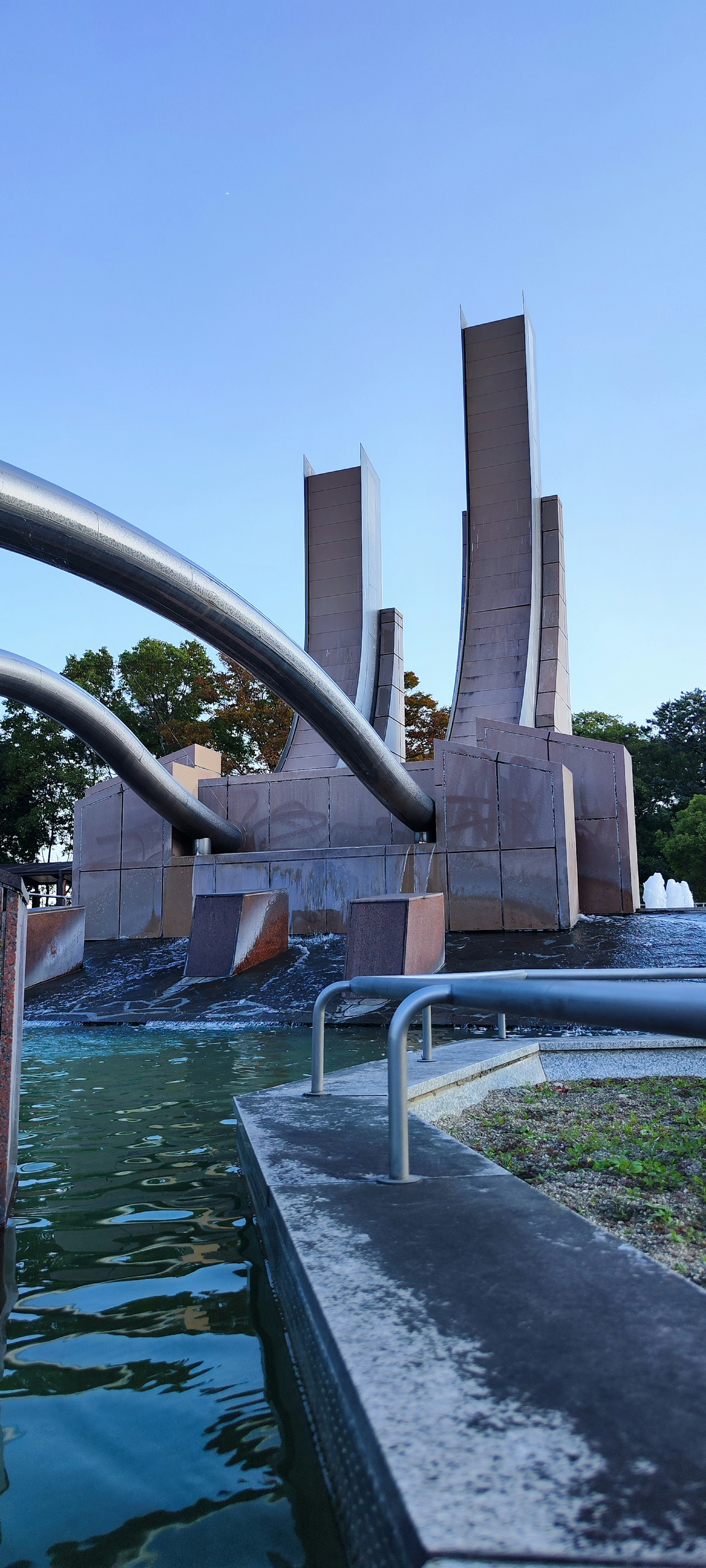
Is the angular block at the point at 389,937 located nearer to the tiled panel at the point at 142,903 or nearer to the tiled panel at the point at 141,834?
the tiled panel at the point at 142,903

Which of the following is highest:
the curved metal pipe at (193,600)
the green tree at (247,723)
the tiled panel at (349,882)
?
the green tree at (247,723)

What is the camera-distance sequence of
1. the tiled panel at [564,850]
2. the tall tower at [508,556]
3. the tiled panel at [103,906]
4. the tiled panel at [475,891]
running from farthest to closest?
1. the tall tower at [508,556]
2. the tiled panel at [103,906]
3. the tiled panel at [475,891]
4. the tiled panel at [564,850]

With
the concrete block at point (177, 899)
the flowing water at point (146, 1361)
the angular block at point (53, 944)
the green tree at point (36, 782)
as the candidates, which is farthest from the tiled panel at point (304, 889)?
the green tree at point (36, 782)

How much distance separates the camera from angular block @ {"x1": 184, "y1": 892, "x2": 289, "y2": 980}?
43.4 feet

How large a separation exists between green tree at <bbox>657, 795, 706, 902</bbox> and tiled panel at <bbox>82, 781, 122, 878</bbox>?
25.9 meters

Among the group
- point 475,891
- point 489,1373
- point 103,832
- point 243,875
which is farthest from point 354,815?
point 489,1373

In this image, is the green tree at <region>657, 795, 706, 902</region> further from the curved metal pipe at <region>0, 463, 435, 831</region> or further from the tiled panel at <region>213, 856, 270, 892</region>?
the tiled panel at <region>213, 856, 270, 892</region>

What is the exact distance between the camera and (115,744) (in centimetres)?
1537

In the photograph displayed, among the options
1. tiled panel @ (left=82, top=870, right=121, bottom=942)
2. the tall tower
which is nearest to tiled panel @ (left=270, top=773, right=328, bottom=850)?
tiled panel @ (left=82, top=870, right=121, bottom=942)

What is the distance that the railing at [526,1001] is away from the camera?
1.79 meters

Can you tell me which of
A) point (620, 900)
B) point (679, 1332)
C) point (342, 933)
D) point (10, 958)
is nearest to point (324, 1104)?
point (10, 958)

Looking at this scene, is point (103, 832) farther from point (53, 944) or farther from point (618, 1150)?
point (618, 1150)

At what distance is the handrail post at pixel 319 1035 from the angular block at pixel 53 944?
31.6ft

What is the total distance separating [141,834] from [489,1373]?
1655cm
